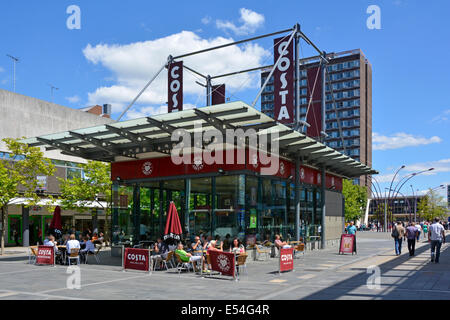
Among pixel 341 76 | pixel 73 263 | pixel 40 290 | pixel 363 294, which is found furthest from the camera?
pixel 341 76

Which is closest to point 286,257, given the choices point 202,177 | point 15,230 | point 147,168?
point 202,177

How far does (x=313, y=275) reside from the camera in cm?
1403

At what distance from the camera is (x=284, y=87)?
1928cm

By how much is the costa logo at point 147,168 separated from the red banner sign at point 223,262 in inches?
295

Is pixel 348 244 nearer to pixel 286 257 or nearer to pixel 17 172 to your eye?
pixel 286 257

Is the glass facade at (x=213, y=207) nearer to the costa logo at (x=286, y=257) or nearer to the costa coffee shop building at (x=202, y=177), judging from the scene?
the costa coffee shop building at (x=202, y=177)

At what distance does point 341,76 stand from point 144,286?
106 meters

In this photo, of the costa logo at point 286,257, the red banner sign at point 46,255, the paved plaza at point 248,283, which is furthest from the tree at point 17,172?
the costa logo at point 286,257

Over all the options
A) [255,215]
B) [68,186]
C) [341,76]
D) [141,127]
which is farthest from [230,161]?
[341,76]

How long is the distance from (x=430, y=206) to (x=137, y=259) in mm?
96549

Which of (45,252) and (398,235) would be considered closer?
(45,252)

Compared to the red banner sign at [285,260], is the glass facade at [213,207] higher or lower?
higher

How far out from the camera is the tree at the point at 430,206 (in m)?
95.8
